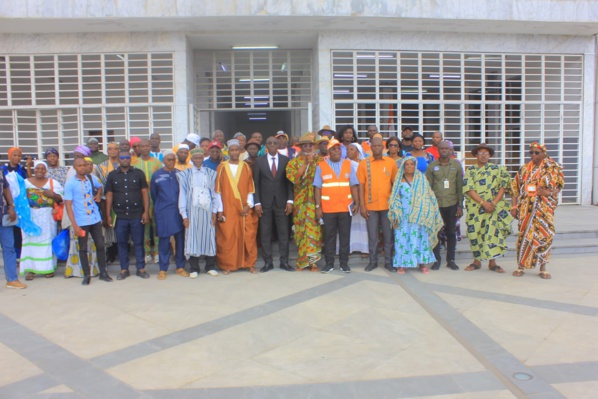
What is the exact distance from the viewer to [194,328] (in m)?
4.22

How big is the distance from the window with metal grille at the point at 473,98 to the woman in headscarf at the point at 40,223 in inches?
251

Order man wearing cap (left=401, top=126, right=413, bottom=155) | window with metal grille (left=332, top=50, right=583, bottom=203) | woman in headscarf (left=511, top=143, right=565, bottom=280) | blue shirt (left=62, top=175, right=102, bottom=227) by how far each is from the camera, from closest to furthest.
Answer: blue shirt (left=62, top=175, right=102, bottom=227), woman in headscarf (left=511, top=143, right=565, bottom=280), man wearing cap (left=401, top=126, right=413, bottom=155), window with metal grille (left=332, top=50, right=583, bottom=203)

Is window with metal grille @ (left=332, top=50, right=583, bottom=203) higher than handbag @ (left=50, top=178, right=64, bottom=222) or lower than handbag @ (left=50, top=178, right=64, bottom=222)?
higher

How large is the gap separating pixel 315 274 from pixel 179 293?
5.97 feet

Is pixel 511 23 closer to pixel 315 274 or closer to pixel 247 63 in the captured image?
pixel 247 63

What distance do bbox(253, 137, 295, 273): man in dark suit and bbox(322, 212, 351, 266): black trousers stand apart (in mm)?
543

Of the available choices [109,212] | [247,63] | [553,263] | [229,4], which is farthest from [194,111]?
[553,263]

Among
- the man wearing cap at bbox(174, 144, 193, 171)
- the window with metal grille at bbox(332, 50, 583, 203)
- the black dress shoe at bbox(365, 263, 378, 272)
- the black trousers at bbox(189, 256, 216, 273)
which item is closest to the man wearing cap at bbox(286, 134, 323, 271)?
the black dress shoe at bbox(365, 263, 378, 272)

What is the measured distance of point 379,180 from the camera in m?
6.20

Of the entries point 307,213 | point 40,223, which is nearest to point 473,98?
point 307,213

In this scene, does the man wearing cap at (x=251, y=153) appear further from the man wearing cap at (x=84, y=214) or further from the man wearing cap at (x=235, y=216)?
the man wearing cap at (x=84, y=214)

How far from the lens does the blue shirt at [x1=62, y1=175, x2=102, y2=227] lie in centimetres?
567

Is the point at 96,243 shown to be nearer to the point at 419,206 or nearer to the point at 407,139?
the point at 419,206

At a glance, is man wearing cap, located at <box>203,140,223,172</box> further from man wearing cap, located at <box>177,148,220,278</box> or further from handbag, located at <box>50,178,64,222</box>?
handbag, located at <box>50,178,64,222</box>
